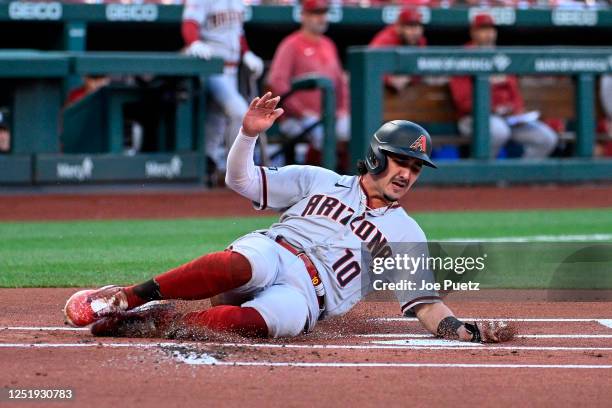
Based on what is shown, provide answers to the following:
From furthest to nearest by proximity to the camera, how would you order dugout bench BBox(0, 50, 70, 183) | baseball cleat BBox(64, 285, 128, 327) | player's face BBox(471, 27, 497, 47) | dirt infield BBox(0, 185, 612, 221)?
player's face BBox(471, 27, 497, 47) → dugout bench BBox(0, 50, 70, 183) → dirt infield BBox(0, 185, 612, 221) → baseball cleat BBox(64, 285, 128, 327)

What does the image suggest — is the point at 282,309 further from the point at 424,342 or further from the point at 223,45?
the point at 223,45

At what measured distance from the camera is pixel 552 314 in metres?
6.25

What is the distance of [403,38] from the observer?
13.7 m

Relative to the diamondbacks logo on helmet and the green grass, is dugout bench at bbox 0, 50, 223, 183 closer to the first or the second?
the green grass

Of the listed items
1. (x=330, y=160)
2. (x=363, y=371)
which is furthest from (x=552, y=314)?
(x=330, y=160)

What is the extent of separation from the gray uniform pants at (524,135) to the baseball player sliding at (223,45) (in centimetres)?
251

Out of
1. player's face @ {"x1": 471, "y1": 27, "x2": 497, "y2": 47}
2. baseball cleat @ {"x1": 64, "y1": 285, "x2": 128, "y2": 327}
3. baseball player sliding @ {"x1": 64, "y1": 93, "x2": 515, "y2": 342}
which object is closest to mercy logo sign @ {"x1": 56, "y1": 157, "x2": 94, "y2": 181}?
player's face @ {"x1": 471, "y1": 27, "x2": 497, "y2": 47}

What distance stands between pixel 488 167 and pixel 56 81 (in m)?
4.64

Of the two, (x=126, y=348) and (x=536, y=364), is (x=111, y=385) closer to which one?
(x=126, y=348)

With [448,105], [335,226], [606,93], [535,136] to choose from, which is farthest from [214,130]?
[335,226]

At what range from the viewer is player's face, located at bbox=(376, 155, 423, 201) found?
528 cm

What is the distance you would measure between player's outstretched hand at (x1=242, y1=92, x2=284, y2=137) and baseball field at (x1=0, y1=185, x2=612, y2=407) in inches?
33.2

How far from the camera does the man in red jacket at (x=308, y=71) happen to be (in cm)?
1332

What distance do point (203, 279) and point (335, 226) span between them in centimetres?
64
